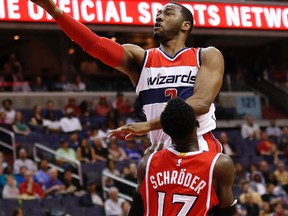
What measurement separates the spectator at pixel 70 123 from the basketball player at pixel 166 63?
40.7ft

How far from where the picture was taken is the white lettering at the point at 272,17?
16.9m

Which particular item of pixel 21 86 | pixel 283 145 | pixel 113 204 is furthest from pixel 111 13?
pixel 283 145

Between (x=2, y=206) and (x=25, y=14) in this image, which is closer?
(x=2, y=206)

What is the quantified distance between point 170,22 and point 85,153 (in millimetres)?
11294

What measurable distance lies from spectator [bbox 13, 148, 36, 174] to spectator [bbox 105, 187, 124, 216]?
161cm

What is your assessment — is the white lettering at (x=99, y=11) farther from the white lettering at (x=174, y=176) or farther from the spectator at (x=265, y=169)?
the white lettering at (x=174, y=176)

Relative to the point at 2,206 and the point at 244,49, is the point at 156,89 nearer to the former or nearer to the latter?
the point at 2,206

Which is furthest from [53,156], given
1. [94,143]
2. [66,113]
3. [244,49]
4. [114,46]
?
[244,49]

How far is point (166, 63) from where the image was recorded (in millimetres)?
5043

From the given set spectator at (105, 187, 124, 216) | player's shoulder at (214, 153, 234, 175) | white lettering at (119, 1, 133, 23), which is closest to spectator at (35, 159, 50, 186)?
spectator at (105, 187, 124, 216)

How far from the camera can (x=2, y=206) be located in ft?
43.3

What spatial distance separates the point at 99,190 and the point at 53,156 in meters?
1.28

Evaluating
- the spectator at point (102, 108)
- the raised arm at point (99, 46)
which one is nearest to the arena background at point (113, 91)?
the spectator at point (102, 108)

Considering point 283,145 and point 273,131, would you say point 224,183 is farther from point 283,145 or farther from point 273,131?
point 273,131
